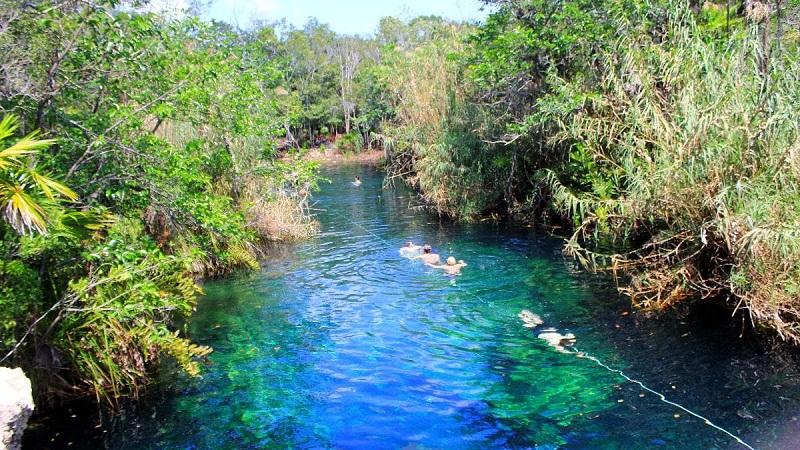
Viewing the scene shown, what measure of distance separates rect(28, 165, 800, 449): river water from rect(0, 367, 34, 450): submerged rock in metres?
2.00

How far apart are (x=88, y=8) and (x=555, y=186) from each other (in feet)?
37.4

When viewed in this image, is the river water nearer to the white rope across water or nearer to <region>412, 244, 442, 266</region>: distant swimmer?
the white rope across water

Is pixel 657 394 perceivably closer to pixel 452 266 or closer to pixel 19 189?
pixel 452 266

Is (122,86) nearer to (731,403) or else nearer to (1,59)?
(1,59)

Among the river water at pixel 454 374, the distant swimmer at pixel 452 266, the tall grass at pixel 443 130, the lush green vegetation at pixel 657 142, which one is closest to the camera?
the river water at pixel 454 374

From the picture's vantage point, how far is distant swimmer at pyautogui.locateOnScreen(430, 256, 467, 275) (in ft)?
44.2

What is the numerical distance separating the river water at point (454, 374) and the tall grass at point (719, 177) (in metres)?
0.73

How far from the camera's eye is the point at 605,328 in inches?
376

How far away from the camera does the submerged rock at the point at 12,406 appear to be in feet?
15.7

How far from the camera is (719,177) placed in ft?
28.7

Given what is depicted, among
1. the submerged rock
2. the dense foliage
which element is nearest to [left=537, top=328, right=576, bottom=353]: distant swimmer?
the dense foliage

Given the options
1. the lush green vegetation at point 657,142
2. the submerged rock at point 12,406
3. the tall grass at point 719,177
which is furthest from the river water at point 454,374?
the submerged rock at point 12,406

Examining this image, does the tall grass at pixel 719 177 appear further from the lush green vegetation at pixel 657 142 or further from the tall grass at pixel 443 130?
the tall grass at pixel 443 130

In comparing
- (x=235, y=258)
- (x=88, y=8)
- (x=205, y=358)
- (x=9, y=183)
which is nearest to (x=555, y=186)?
(x=235, y=258)
